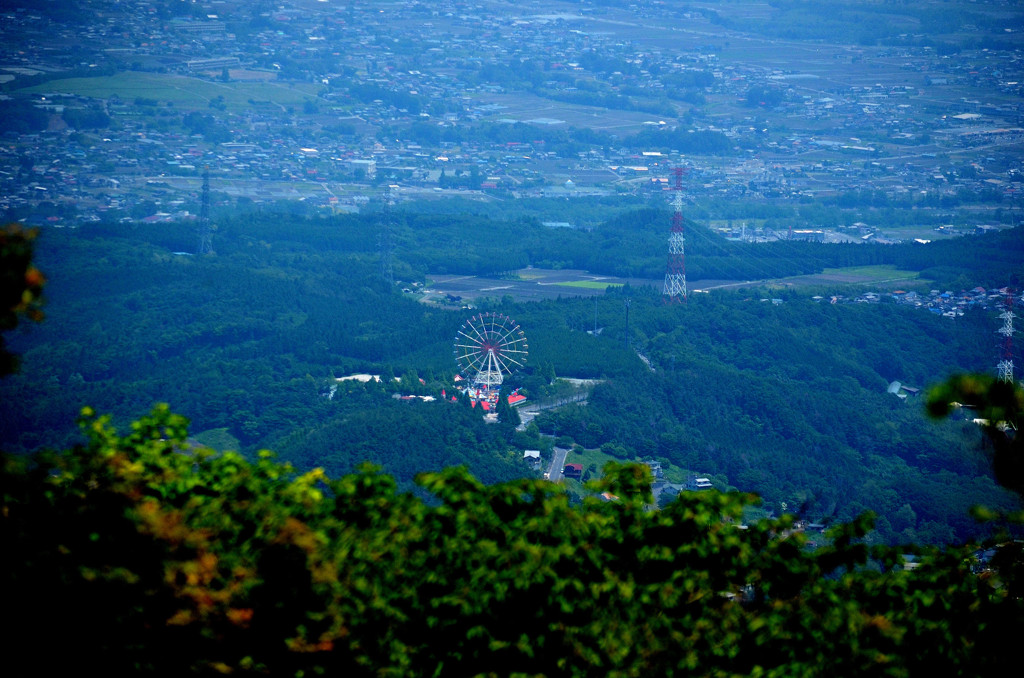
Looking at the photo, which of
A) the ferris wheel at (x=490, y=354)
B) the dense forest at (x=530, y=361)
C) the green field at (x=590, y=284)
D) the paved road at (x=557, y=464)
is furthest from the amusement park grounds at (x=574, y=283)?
the paved road at (x=557, y=464)

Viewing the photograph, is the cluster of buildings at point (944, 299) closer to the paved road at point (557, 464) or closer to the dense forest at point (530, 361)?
the dense forest at point (530, 361)

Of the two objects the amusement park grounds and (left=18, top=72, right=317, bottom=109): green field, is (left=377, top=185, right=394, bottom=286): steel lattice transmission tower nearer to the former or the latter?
the amusement park grounds

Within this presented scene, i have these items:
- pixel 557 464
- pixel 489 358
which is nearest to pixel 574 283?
pixel 489 358

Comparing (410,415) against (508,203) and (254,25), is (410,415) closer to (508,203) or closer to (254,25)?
(508,203)

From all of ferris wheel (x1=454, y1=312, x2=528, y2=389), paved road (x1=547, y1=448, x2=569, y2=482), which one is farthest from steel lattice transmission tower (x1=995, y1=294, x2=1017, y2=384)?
ferris wheel (x1=454, y1=312, x2=528, y2=389)

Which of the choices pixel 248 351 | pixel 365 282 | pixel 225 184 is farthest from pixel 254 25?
pixel 248 351

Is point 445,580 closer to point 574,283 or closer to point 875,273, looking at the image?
point 574,283

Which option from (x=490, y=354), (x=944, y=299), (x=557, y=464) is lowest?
(x=557, y=464)
